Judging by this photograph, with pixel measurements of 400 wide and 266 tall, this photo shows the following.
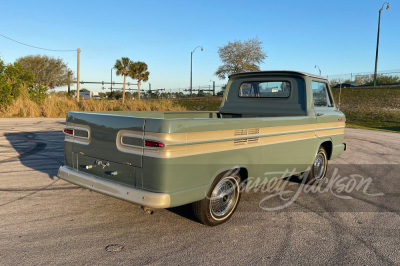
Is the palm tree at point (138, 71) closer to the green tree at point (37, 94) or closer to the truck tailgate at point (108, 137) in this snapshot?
the green tree at point (37, 94)

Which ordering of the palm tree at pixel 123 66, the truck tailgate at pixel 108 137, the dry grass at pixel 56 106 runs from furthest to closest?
1. the palm tree at pixel 123 66
2. the dry grass at pixel 56 106
3. the truck tailgate at pixel 108 137

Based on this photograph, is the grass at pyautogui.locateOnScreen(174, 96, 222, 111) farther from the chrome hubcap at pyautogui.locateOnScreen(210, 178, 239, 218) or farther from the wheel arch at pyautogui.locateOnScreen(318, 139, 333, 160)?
the chrome hubcap at pyautogui.locateOnScreen(210, 178, 239, 218)

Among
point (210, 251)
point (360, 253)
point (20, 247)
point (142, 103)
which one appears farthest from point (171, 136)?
point (142, 103)

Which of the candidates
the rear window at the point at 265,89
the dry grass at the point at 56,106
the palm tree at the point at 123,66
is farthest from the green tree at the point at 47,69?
the rear window at the point at 265,89

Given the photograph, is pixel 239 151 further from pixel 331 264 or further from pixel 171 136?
pixel 331 264

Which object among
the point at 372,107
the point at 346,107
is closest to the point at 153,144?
the point at 372,107

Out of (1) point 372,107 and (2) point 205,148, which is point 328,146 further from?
(1) point 372,107

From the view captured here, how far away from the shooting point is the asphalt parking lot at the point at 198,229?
3.05 m

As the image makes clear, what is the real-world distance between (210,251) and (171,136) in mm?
1303

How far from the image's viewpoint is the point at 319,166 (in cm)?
604

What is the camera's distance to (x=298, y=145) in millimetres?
4848

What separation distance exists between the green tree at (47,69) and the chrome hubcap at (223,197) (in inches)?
2291

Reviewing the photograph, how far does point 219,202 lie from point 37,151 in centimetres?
648

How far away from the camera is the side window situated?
559 centimetres
